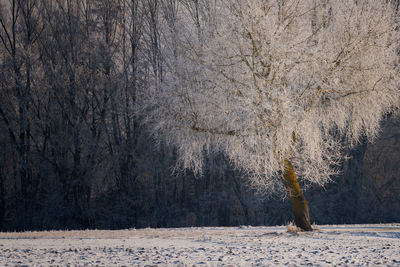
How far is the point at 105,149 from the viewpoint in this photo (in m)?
28.5

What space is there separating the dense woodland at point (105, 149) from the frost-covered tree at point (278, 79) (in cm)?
1197

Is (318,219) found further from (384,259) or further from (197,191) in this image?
(384,259)

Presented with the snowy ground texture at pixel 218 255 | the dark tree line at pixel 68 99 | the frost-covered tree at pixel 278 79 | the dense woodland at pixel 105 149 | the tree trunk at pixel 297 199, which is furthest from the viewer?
the dark tree line at pixel 68 99

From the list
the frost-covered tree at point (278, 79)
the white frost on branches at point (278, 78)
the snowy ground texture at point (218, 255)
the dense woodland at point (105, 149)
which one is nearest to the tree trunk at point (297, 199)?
the frost-covered tree at point (278, 79)

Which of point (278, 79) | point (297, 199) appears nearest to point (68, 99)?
point (297, 199)

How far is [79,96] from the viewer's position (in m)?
28.4

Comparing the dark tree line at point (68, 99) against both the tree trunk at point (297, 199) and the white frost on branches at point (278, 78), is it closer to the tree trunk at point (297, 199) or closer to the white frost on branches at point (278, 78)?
the white frost on branches at point (278, 78)

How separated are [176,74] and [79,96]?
15508mm

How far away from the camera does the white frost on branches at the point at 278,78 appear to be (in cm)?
1272

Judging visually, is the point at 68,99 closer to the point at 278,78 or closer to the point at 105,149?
the point at 105,149

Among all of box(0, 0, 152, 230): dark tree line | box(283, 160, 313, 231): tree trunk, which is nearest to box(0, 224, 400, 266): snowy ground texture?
box(283, 160, 313, 231): tree trunk

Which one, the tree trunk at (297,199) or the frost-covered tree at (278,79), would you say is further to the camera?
the tree trunk at (297,199)

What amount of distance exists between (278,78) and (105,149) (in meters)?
17.5

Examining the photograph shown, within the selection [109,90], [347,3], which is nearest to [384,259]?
[347,3]
